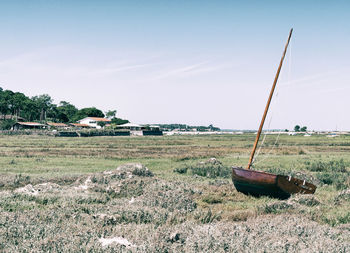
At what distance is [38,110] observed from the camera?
163125 millimetres

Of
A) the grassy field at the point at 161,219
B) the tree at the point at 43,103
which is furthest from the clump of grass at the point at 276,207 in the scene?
the tree at the point at 43,103

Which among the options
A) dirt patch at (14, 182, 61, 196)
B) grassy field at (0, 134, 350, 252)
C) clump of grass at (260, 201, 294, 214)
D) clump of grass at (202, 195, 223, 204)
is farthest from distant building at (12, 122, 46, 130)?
clump of grass at (260, 201, 294, 214)

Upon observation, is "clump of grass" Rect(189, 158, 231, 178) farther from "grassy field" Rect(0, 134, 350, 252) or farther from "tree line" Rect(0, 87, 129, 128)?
"tree line" Rect(0, 87, 129, 128)

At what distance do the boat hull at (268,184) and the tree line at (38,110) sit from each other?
Answer: 136546 millimetres

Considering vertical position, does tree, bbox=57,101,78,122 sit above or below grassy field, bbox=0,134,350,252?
above

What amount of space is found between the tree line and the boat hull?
13655cm

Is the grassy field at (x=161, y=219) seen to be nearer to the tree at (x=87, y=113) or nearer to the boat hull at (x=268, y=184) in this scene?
the boat hull at (x=268, y=184)

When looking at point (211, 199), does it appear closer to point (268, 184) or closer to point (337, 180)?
point (268, 184)

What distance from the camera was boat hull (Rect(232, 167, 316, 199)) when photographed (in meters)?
13.9

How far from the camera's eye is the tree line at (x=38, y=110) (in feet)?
483

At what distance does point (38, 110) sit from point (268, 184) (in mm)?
165686

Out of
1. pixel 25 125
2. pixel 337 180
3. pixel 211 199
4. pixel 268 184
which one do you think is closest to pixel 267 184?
pixel 268 184

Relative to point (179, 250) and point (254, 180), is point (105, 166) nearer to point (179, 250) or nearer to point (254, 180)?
point (254, 180)

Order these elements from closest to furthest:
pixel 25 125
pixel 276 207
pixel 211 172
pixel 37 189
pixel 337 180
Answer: pixel 276 207 → pixel 37 189 → pixel 337 180 → pixel 211 172 → pixel 25 125
